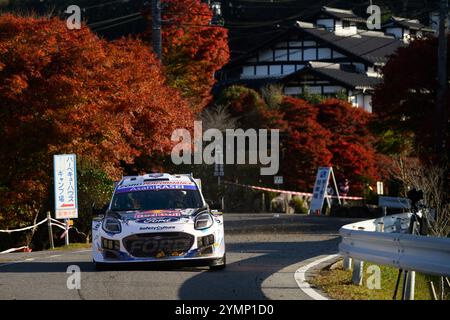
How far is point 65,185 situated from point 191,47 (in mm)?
21838

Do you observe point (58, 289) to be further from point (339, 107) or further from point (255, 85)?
point (255, 85)

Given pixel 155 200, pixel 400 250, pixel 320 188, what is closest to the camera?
pixel 400 250

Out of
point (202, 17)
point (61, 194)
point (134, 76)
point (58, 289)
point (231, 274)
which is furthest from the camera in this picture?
point (202, 17)

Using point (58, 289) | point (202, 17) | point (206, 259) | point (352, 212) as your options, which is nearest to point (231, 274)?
point (206, 259)

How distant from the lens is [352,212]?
3712 cm

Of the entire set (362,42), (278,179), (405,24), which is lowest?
(278,179)

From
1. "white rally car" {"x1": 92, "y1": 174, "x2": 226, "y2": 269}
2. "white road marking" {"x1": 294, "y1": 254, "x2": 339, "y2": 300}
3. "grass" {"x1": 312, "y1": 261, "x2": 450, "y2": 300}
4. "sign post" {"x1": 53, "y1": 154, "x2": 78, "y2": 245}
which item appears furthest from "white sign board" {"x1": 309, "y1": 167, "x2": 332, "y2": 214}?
"white rally car" {"x1": 92, "y1": 174, "x2": 226, "y2": 269}

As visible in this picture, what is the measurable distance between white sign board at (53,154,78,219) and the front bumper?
958 cm

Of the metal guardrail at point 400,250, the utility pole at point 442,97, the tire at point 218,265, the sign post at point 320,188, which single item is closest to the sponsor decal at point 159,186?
the tire at point 218,265

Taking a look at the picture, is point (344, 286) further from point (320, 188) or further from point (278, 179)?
point (278, 179)

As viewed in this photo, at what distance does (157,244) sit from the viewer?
14.7m

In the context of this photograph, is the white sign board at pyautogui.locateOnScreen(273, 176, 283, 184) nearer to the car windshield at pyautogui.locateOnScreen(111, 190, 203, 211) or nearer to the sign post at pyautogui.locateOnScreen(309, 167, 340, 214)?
the sign post at pyautogui.locateOnScreen(309, 167, 340, 214)

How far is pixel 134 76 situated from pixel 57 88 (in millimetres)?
3718

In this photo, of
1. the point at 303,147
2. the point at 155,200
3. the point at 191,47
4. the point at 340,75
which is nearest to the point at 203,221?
the point at 155,200
